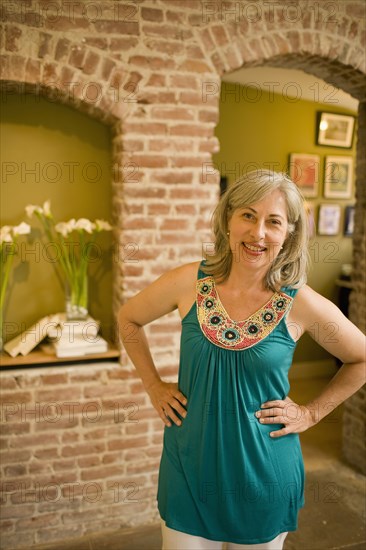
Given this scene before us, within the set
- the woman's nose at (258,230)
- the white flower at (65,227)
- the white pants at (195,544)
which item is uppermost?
the woman's nose at (258,230)

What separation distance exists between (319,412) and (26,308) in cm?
170

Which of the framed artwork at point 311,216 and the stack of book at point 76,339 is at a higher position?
the framed artwork at point 311,216

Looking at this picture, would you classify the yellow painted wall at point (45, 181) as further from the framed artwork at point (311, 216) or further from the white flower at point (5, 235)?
the framed artwork at point (311, 216)

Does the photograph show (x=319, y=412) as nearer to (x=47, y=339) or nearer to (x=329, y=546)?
(x=329, y=546)

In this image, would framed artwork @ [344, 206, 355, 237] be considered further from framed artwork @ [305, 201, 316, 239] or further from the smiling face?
the smiling face

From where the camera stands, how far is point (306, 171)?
5016 millimetres

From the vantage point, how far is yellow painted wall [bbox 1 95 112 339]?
2686 mm

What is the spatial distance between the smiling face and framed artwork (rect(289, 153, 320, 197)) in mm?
3568

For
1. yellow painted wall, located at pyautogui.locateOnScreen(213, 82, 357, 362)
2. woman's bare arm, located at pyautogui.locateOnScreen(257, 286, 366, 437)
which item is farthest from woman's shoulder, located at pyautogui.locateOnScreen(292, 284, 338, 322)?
yellow painted wall, located at pyautogui.locateOnScreen(213, 82, 357, 362)

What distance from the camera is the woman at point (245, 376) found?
1.52m

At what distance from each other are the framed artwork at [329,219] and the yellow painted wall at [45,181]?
9.36 ft

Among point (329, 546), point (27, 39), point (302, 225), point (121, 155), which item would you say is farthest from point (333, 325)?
point (27, 39)

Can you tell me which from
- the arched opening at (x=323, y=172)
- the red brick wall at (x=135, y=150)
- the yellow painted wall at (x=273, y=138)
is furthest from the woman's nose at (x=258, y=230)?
the yellow painted wall at (x=273, y=138)

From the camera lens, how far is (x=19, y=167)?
2697 millimetres
